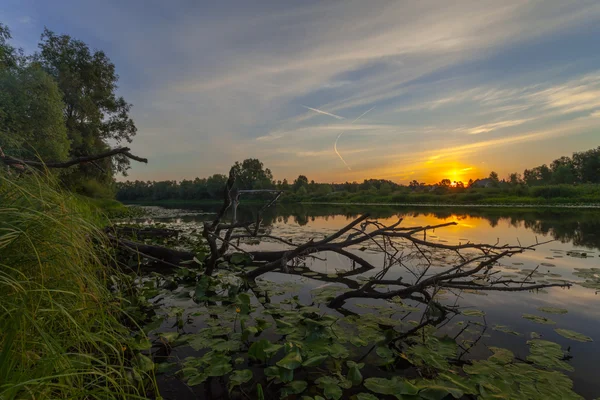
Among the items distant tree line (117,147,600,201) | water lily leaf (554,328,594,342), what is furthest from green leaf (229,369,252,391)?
distant tree line (117,147,600,201)

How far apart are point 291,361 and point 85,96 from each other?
28.6 m

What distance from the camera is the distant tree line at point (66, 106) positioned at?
16.2 m

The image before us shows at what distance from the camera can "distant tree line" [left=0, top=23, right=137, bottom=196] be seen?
1620 centimetres

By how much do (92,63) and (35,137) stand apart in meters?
11.5

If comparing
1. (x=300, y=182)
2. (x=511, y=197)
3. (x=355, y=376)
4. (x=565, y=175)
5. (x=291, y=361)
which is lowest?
(x=355, y=376)

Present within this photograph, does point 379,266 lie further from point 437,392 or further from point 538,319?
point 437,392

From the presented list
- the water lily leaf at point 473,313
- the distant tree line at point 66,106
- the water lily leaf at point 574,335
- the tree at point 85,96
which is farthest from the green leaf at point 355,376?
the tree at point 85,96

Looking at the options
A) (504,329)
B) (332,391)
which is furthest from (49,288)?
(504,329)

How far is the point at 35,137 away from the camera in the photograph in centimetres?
1677

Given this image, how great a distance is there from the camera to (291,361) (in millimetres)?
2326

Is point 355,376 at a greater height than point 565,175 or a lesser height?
lesser

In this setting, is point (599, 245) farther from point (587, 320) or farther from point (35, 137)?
point (35, 137)

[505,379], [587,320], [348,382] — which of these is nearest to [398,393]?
[348,382]

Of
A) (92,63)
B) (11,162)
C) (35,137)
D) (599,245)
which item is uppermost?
(92,63)
